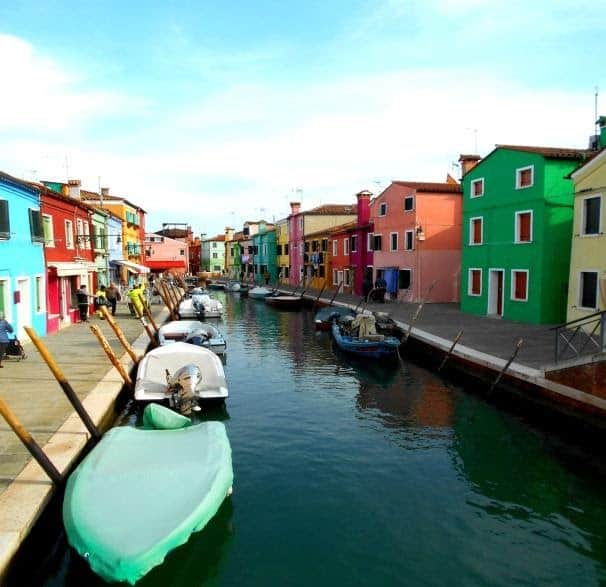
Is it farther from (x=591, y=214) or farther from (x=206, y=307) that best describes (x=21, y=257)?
(x=591, y=214)

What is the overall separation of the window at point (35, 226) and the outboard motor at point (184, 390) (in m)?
9.32

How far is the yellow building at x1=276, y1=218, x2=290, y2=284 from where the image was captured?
60681 millimetres

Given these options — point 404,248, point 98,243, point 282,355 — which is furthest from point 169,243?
point 282,355

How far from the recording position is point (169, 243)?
71.9m

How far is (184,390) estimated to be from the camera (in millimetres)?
12516

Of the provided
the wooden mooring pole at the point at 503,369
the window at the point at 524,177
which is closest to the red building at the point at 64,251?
the wooden mooring pole at the point at 503,369

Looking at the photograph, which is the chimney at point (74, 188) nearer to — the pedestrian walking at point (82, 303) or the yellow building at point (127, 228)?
the yellow building at point (127, 228)

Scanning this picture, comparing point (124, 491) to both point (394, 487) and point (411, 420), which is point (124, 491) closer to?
point (394, 487)

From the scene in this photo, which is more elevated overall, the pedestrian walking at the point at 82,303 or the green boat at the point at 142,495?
the pedestrian walking at the point at 82,303

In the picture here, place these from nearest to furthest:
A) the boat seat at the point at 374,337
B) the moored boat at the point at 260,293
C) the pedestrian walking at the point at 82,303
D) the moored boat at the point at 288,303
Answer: the boat seat at the point at 374,337 < the pedestrian walking at the point at 82,303 < the moored boat at the point at 288,303 < the moored boat at the point at 260,293

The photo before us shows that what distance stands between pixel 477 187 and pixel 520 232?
4164 mm

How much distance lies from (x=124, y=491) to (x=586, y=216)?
17972 mm

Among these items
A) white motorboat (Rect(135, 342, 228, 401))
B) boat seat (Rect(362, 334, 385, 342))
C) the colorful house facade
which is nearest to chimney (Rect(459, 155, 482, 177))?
boat seat (Rect(362, 334, 385, 342))

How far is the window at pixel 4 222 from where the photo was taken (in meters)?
15.8
